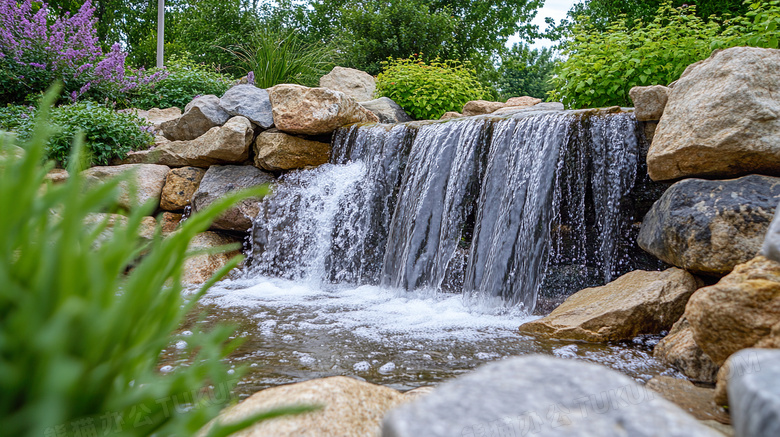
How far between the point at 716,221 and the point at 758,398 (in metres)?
3.06

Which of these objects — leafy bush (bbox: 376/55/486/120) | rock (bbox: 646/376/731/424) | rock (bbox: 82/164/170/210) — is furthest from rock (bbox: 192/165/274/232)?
rock (bbox: 646/376/731/424)

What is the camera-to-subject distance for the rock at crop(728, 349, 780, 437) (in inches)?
37.5

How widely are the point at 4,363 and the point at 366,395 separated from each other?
4.85 feet

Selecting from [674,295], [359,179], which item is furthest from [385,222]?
[674,295]

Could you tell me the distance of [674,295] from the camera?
12.3 feet


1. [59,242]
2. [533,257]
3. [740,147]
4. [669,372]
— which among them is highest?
[740,147]

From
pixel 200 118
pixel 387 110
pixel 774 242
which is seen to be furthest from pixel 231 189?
pixel 774 242

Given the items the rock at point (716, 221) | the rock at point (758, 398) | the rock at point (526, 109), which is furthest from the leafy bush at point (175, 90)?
the rock at point (758, 398)

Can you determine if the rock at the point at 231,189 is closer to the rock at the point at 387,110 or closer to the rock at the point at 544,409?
the rock at the point at 387,110

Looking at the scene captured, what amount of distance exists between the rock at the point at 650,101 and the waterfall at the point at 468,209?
18 cm

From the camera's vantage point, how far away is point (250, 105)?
25.5 ft

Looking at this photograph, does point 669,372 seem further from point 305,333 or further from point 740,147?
point 305,333

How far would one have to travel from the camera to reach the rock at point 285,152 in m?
7.29

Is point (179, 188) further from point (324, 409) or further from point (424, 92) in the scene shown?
point (324, 409)
